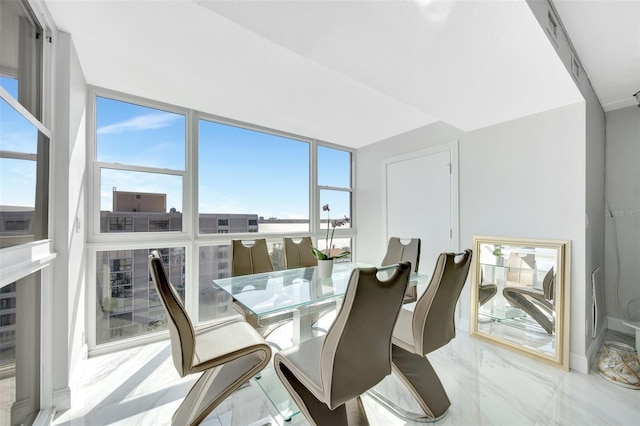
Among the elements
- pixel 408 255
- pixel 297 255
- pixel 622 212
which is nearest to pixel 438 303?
pixel 408 255

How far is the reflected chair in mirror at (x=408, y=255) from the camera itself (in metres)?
2.55

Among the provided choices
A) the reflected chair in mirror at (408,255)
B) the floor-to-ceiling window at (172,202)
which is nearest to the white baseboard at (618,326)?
the reflected chair in mirror at (408,255)

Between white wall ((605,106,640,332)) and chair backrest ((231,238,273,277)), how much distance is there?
3.75m

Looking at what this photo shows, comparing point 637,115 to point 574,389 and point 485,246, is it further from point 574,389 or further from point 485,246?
point 574,389

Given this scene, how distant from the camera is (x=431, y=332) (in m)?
1.56

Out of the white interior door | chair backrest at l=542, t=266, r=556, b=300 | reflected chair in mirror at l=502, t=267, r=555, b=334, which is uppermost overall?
the white interior door

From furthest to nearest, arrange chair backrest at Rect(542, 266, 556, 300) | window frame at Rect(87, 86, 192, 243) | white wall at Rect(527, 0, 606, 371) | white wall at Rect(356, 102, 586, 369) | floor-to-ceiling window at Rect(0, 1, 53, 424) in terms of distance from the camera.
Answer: window frame at Rect(87, 86, 192, 243)
chair backrest at Rect(542, 266, 556, 300)
white wall at Rect(356, 102, 586, 369)
white wall at Rect(527, 0, 606, 371)
floor-to-ceiling window at Rect(0, 1, 53, 424)

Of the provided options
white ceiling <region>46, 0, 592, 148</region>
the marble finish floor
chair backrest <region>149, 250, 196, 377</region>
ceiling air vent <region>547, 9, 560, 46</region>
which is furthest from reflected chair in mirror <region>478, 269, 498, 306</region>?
chair backrest <region>149, 250, 196, 377</region>

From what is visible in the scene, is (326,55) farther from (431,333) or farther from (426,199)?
(426,199)

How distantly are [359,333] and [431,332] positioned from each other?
692 millimetres

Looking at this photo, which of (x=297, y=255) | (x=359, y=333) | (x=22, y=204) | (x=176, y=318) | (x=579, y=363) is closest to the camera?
(x=359, y=333)

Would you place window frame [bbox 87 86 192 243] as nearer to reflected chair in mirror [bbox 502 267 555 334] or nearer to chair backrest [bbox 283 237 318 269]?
chair backrest [bbox 283 237 318 269]

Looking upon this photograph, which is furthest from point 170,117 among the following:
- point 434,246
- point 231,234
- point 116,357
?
point 434,246

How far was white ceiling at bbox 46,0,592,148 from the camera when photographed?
1.26 metres
